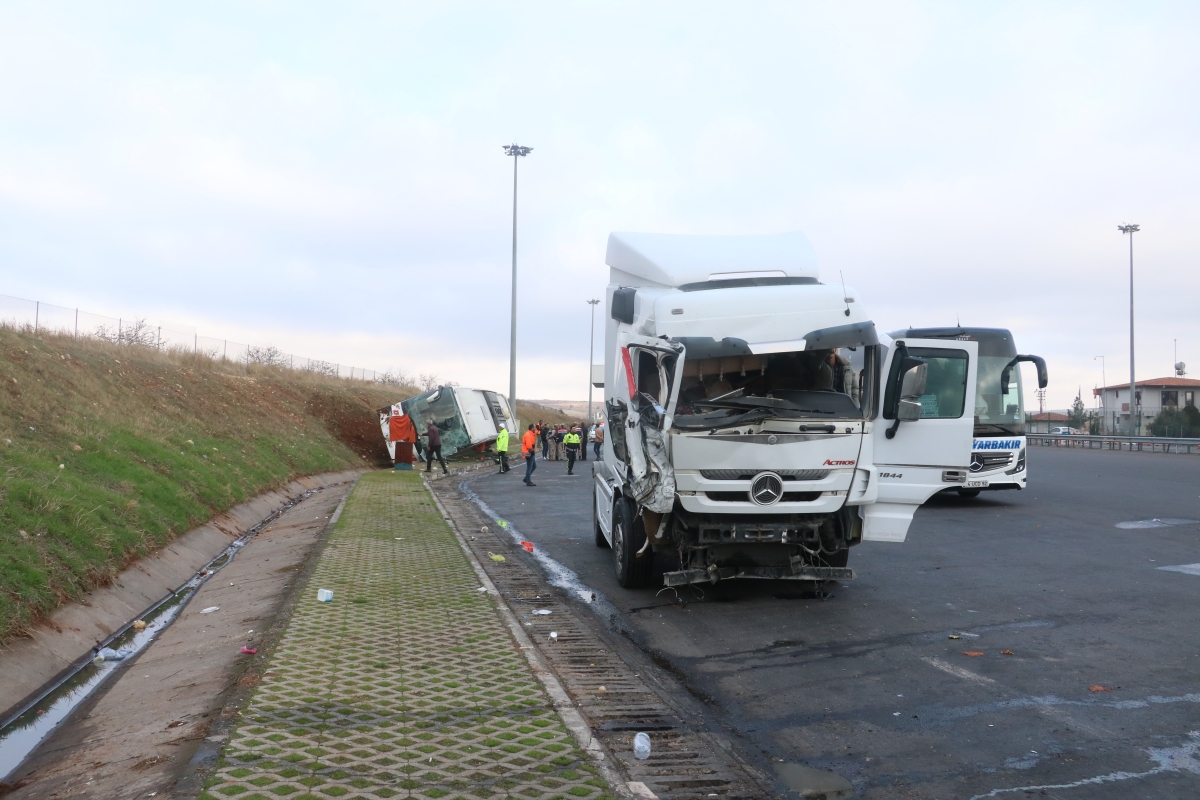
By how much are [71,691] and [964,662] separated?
643 centimetres

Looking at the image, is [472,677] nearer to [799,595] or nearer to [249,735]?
[249,735]

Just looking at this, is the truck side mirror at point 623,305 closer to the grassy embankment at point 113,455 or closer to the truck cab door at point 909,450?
the truck cab door at point 909,450

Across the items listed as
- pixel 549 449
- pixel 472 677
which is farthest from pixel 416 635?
pixel 549 449

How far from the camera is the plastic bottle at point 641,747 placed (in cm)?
481

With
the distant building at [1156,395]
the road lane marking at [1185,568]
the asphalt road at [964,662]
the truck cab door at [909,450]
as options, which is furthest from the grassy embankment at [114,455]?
the distant building at [1156,395]

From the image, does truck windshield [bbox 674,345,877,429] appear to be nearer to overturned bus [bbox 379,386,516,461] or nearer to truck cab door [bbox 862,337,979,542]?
truck cab door [bbox 862,337,979,542]

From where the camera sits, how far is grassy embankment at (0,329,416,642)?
8703 mm

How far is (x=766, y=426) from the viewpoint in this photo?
826 centimetres

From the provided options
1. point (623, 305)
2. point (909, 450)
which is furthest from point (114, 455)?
point (909, 450)

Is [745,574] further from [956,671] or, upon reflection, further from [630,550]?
[956,671]

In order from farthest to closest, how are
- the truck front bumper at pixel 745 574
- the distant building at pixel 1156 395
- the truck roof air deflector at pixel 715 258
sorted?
the distant building at pixel 1156 395 < the truck roof air deflector at pixel 715 258 < the truck front bumper at pixel 745 574

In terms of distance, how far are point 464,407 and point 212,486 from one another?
63.5 feet

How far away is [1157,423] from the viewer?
157ft

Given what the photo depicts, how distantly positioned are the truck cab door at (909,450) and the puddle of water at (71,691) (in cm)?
655
